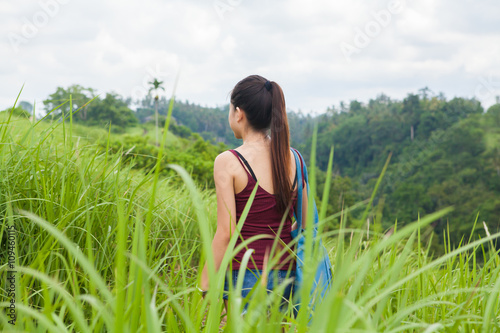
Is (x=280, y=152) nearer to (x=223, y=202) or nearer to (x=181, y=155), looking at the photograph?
(x=223, y=202)

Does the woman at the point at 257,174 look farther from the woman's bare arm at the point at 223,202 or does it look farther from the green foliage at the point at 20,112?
the green foliage at the point at 20,112

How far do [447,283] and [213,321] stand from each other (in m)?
1.52

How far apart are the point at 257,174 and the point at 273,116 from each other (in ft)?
0.88

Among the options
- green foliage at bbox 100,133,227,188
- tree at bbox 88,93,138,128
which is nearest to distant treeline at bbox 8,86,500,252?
tree at bbox 88,93,138,128

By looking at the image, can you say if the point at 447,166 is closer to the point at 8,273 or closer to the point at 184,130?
the point at 184,130

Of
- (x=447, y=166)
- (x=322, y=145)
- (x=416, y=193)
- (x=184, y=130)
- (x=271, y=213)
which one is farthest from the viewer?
(x=322, y=145)

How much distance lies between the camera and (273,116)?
5.86 ft

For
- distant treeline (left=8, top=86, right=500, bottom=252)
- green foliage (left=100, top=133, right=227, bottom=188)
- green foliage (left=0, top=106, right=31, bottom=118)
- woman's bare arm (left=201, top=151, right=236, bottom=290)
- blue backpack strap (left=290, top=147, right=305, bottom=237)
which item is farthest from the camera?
distant treeline (left=8, top=86, right=500, bottom=252)

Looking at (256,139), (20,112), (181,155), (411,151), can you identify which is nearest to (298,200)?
(256,139)

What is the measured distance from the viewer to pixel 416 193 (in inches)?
1496

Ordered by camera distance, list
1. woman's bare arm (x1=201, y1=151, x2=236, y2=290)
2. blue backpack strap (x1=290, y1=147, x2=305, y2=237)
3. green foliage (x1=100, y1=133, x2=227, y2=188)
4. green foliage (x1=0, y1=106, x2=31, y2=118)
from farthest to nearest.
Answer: green foliage (x1=100, y1=133, x2=227, y2=188)
green foliage (x1=0, y1=106, x2=31, y2=118)
blue backpack strap (x1=290, y1=147, x2=305, y2=237)
woman's bare arm (x1=201, y1=151, x2=236, y2=290)

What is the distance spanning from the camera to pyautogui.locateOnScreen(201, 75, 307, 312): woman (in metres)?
1.69

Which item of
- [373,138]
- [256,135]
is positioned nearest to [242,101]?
[256,135]

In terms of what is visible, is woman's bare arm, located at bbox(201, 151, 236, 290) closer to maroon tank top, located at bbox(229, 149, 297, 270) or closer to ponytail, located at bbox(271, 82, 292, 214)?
maroon tank top, located at bbox(229, 149, 297, 270)
